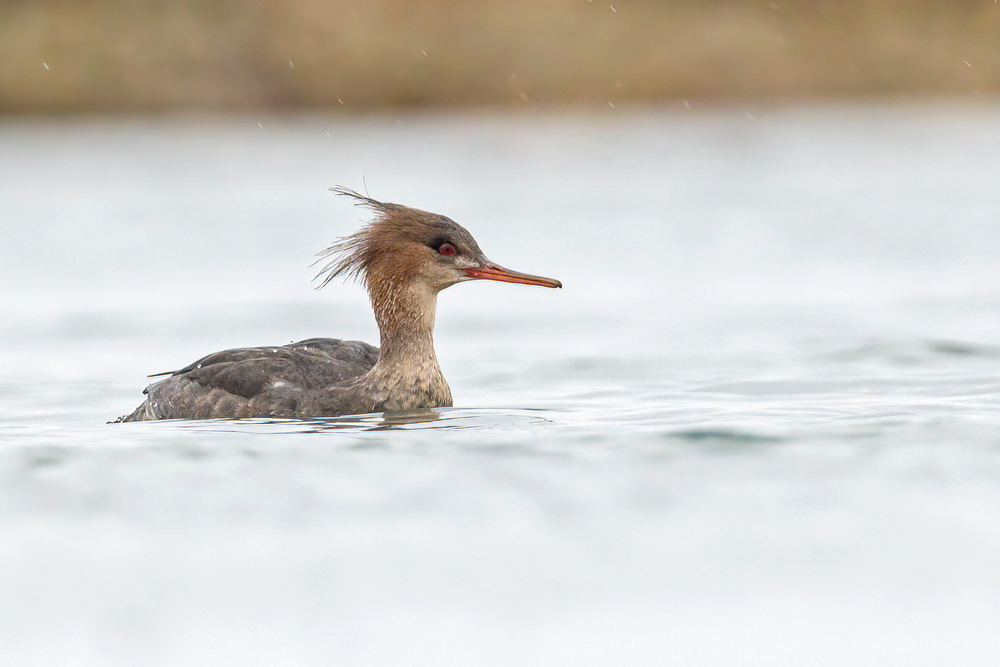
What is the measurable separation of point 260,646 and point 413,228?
3465mm

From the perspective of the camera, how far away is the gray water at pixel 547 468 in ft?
14.6

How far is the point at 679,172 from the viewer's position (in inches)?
947

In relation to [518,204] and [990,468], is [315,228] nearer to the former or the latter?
[518,204]

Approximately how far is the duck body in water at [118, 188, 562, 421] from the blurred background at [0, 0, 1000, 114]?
79.1 feet

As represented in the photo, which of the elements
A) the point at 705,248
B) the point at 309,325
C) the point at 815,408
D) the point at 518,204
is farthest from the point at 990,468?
the point at 518,204

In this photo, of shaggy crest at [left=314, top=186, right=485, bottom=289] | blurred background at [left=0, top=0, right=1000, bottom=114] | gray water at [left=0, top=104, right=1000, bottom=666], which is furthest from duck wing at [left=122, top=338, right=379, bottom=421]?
blurred background at [left=0, top=0, right=1000, bottom=114]

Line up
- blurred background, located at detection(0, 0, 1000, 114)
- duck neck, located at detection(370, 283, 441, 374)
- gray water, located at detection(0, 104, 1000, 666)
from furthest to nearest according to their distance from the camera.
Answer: blurred background, located at detection(0, 0, 1000, 114)
duck neck, located at detection(370, 283, 441, 374)
gray water, located at detection(0, 104, 1000, 666)

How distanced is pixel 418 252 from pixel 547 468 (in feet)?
6.12

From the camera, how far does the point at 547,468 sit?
237 inches

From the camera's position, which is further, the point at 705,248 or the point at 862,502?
the point at 705,248

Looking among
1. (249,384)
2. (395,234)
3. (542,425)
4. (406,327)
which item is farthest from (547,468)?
(395,234)

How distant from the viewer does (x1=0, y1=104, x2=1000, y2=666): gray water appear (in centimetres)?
445

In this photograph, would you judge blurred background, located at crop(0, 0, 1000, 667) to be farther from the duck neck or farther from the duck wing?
the duck neck

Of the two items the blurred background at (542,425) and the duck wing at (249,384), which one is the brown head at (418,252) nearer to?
the duck wing at (249,384)
